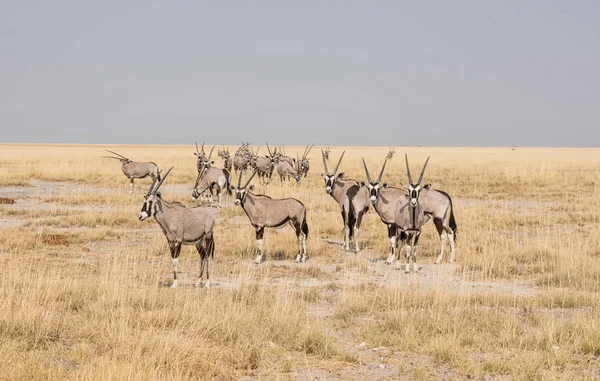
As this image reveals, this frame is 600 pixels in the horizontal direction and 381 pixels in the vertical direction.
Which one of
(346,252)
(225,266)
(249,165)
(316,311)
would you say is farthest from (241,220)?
(249,165)

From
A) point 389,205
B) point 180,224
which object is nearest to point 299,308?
point 180,224

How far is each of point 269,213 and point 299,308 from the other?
4277 millimetres

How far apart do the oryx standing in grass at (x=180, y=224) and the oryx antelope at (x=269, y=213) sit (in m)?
2.38

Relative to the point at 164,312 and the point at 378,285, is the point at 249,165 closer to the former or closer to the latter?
the point at 378,285

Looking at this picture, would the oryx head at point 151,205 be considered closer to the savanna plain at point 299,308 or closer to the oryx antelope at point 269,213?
the savanna plain at point 299,308

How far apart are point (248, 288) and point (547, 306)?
4.42 metres

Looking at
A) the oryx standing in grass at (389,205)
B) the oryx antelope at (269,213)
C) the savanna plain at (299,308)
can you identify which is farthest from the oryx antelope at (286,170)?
the oryx antelope at (269,213)

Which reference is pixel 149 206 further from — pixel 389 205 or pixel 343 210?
pixel 343 210

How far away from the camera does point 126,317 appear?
25.3ft

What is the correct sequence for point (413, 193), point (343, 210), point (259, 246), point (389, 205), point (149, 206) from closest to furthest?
point (149, 206), point (413, 193), point (259, 246), point (389, 205), point (343, 210)

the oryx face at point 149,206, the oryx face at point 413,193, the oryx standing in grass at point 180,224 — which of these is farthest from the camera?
the oryx face at point 413,193

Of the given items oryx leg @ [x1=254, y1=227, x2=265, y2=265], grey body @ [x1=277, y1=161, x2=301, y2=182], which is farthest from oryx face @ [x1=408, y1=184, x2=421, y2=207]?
grey body @ [x1=277, y1=161, x2=301, y2=182]

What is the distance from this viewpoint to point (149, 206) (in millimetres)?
10023

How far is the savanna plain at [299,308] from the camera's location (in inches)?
256
